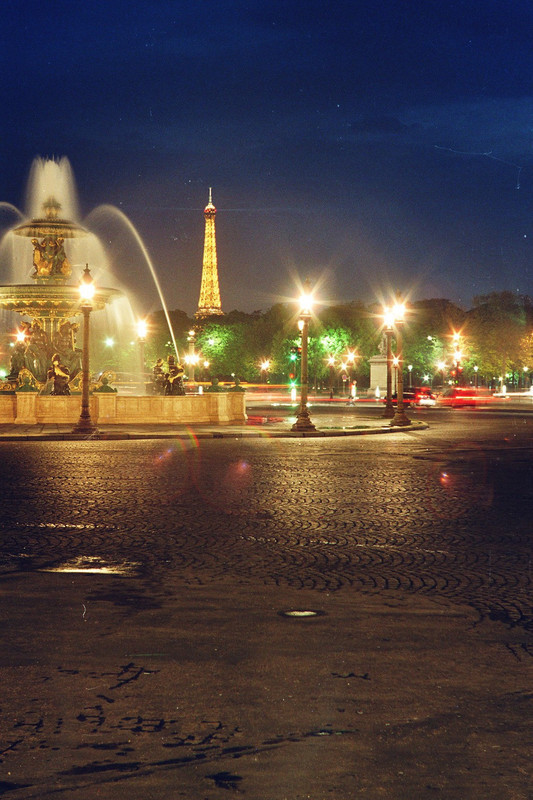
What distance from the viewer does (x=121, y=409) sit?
108 ft

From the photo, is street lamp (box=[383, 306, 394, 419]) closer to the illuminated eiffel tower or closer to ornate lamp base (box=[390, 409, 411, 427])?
ornate lamp base (box=[390, 409, 411, 427])

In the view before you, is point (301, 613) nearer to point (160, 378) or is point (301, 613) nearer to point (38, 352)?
point (160, 378)

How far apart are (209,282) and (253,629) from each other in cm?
16245

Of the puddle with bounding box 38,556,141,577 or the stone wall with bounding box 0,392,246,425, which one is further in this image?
the stone wall with bounding box 0,392,246,425

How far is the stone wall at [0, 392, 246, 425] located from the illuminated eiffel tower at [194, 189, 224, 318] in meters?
128

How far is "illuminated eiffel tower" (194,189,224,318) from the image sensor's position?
162m

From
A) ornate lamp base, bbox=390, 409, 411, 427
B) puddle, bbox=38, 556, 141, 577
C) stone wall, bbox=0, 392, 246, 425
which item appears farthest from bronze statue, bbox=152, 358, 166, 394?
puddle, bbox=38, 556, 141, 577

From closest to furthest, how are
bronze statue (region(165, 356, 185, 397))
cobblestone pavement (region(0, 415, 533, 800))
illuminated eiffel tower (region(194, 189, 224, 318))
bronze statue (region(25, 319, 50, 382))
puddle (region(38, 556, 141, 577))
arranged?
cobblestone pavement (region(0, 415, 533, 800))
puddle (region(38, 556, 141, 577))
bronze statue (region(165, 356, 185, 397))
bronze statue (region(25, 319, 50, 382))
illuminated eiffel tower (region(194, 189, 224, 318))

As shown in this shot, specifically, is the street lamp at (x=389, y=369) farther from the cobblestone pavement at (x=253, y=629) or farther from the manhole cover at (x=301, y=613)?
the manhole cover at (x=301, y=613)

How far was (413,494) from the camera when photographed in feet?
46.4

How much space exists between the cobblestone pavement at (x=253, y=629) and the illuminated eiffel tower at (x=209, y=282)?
148832 millimetres

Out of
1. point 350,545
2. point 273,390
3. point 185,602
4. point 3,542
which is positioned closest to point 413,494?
point 350,545

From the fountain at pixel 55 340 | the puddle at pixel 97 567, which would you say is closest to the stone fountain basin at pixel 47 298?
the fountain at pixel 55 340

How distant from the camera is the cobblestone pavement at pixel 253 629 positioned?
405 cm
